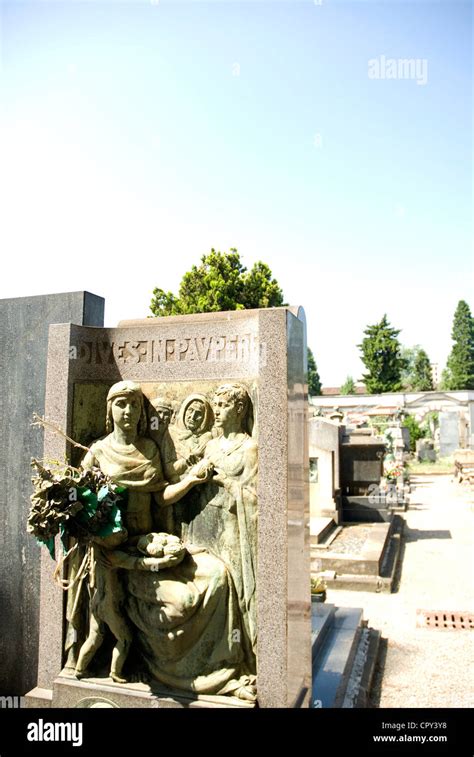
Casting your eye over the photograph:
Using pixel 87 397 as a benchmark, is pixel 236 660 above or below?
below

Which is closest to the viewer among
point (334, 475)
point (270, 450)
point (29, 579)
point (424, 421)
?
point (270, 450)

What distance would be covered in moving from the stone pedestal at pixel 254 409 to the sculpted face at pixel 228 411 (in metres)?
0.13

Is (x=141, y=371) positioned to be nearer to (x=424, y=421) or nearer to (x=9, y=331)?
(x=9, y=331)

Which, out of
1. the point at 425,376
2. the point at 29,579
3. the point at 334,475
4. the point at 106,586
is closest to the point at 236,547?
the point at 106,586

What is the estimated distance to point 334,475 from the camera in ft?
44.2

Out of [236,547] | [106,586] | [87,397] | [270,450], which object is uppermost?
[87,397]

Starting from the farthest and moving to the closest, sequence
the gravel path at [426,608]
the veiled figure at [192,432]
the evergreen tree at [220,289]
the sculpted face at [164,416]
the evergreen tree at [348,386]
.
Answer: the evergreen tree at [348,386] → the evergreen tree at [220,289] → the gravel path at [426,608] → the sculpted face at [164,416] → the veiled figure at [192,432]

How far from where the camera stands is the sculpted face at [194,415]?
173 inches

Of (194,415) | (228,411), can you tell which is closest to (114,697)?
(194,415)

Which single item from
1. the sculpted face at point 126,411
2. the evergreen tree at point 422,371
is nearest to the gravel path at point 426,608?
the sculpted face at point 126,411

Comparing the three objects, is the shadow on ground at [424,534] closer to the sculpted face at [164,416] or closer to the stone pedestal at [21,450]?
the stone pedestal at [21,450]

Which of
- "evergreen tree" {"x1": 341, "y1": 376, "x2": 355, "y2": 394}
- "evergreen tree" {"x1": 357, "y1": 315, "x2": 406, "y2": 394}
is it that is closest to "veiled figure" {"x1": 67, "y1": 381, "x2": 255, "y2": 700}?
"evergreen tree" {"x1": 357, "y1": 315, "x2": 406, "y2": 394}

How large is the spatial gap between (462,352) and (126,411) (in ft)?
192

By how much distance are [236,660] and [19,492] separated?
8.28 ft
